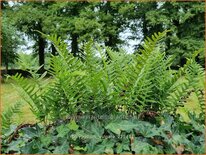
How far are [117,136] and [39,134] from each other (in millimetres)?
266

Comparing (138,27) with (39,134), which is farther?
(138,27)

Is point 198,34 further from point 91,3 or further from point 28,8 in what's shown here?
point 28,8

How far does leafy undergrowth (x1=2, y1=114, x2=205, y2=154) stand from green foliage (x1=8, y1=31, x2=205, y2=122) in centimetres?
6

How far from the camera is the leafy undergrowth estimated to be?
3.91ft

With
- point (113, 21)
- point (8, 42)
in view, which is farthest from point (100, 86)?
point (113, 21)

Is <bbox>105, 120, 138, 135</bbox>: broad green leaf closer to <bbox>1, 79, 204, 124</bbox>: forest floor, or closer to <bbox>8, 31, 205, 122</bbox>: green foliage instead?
<bbox>8, 31, 205, 122</bbox>: green foliage

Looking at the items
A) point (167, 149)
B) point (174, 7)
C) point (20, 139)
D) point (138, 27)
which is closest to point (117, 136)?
point (167, 149)

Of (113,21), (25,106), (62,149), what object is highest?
(113,21)

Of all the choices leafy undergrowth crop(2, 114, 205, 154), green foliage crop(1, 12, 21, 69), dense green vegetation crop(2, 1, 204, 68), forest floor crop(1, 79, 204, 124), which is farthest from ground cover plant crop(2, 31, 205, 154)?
dense green vegetation crop(2, 1, 204, 68)

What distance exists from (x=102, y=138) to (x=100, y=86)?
226mm

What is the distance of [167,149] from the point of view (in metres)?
1.22

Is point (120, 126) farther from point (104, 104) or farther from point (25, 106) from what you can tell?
point (25, 106)

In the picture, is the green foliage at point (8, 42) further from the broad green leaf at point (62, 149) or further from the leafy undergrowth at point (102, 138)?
the broad green leaf at point (62, 149)

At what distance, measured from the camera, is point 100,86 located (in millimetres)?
1402
